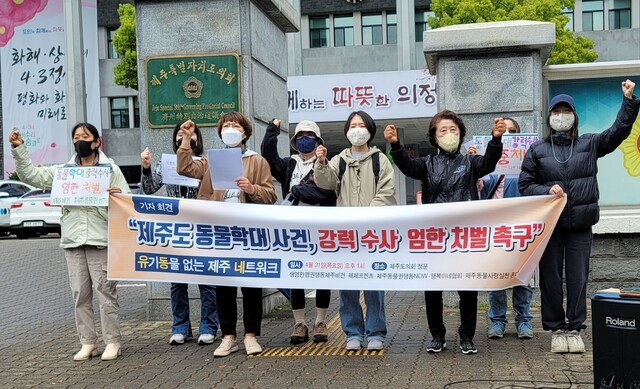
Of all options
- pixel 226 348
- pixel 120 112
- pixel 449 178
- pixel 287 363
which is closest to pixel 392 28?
pixel 120 112

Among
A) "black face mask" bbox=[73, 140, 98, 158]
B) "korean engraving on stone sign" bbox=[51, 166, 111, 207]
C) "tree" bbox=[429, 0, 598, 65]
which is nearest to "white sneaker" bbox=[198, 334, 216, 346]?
"korean engraving on stone sign" bbox=[51, 166, 111, 207]

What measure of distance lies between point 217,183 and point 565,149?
9.51 ft

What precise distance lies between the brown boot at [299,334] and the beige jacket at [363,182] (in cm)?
128

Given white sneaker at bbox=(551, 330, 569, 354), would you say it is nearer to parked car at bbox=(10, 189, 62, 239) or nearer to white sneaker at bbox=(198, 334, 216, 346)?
white sneaker at bbox=(198, 334, 216, 346)

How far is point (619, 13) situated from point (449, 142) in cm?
3469

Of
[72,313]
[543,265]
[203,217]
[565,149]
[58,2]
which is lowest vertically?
[72,313]

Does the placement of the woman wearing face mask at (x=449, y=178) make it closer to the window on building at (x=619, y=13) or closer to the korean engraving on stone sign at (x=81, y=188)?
the korean engraving on stone sign at (x=81, y=188)

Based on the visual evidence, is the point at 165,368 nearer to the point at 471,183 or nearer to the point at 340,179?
the point at 340,179

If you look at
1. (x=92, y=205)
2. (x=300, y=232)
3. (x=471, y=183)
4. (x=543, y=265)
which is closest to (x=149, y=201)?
(x=92, y=205)

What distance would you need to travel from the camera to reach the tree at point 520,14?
3048cm

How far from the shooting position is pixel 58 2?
42.2m

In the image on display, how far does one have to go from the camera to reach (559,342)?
6.91 m

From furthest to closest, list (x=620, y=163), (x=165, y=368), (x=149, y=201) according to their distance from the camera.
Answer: (x=620, y=163) → (x=149, y=201) → (x=165, y=368)

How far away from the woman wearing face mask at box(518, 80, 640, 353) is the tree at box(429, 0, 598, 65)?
24.0 metres
